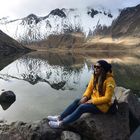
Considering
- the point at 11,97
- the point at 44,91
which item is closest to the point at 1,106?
the point at 11,97

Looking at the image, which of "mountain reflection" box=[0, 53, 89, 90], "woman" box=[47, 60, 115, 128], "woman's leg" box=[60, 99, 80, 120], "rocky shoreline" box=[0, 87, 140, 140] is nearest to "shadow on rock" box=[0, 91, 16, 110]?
"mountain reflection" box=[0, 53, 89, 90]

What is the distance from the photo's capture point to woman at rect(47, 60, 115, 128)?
16.0 meters

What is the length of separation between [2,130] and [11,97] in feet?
50.0

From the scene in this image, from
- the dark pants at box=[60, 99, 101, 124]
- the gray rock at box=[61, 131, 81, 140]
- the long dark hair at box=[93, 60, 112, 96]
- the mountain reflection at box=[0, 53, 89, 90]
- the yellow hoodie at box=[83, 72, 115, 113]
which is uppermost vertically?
the long dark hair at box=[93, 60, 112, 96]

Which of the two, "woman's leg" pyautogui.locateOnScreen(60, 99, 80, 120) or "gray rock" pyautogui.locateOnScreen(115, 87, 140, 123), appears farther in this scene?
"gray rock" pyautogui.locateOnScreen(115, 87, 140, 123)

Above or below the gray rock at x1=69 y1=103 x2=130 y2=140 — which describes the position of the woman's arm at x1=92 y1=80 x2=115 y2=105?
above

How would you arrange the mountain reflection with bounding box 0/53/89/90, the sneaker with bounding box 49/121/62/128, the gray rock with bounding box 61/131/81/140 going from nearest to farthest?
the gray rock with bounding box 61/131/81/140
the sneaker with bounding box 49/121/62/128
the mountain reflection with bounding box 0/53/89/90

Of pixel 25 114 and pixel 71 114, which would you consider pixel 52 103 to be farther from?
pixel 71 114

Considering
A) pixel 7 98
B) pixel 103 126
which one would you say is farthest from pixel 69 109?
pixel 7 98

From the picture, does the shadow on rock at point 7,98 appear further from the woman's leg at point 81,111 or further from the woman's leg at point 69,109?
the woman's leg at point 81,111

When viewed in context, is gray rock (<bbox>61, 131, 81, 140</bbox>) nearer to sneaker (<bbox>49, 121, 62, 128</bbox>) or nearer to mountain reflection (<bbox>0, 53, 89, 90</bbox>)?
sneaker (<bbox>49, 121, 62, 128</bbox>)

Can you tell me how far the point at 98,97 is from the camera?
53.6ft

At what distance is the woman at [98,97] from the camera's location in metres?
16.0

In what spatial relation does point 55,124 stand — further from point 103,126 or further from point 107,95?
point 107,95
